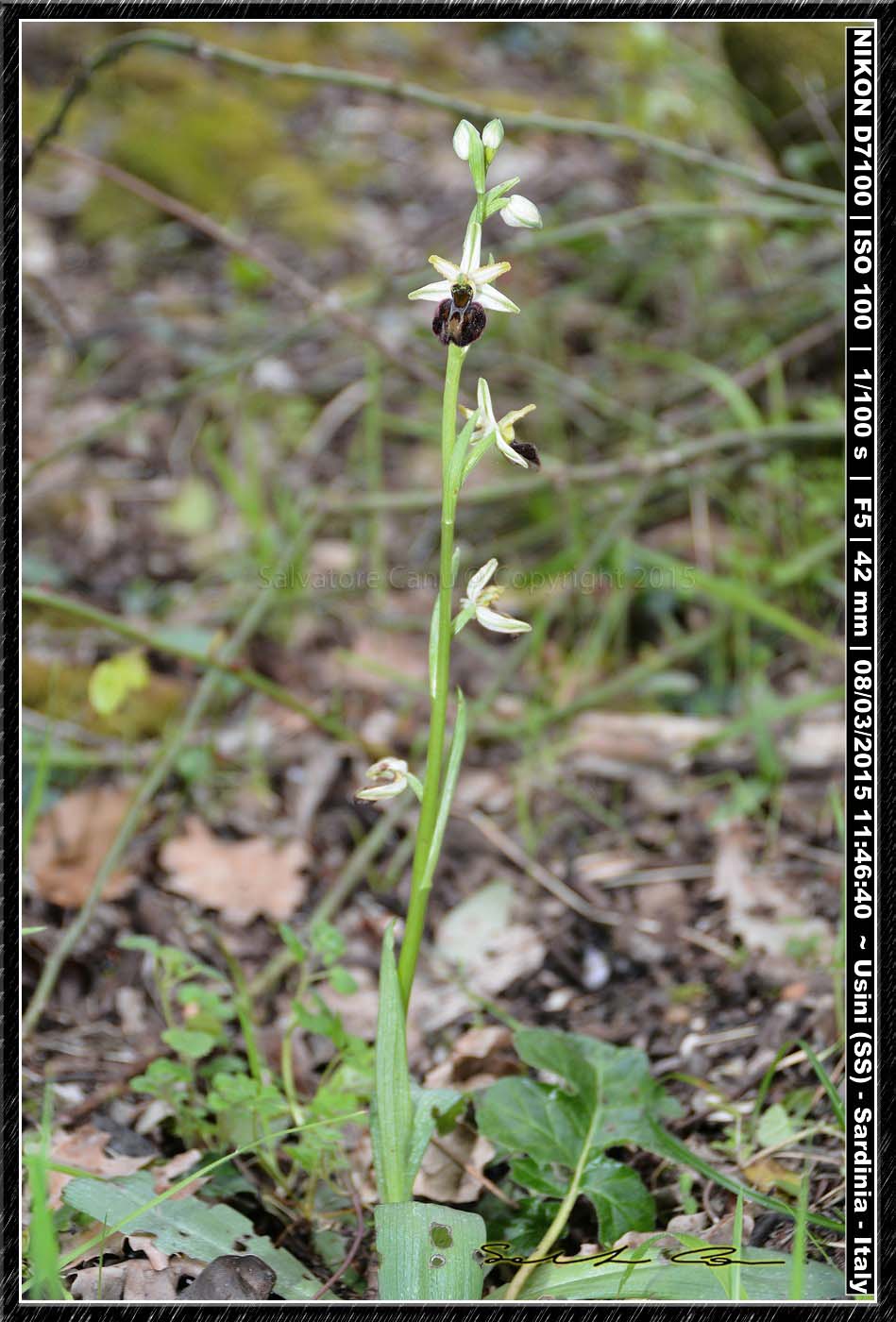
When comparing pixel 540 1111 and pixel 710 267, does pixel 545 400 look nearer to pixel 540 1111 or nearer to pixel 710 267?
pixel 710 267

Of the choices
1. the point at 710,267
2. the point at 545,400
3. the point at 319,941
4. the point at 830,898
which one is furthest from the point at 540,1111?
the point at 710,267

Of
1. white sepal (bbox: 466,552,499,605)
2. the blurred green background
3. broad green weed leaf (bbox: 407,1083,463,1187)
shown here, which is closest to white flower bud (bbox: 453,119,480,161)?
white sepal (bbox: 466,552,499,605)

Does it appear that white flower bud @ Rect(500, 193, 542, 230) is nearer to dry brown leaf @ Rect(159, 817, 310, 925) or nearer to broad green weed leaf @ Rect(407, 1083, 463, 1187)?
broad green weed leaf @ Rect(407, 1083, 463, 1187)
